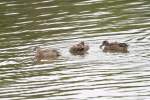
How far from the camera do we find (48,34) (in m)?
22.9

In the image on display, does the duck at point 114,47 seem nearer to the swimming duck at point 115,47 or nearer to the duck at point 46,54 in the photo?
the swimming duck at point 115,47

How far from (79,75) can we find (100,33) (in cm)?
423

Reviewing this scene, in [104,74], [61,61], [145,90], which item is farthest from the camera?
[61,61]

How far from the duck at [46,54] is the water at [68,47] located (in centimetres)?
17

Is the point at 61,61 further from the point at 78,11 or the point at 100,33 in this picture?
the point at 78,11

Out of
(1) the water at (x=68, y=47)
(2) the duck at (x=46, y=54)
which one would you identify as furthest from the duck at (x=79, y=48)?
(2) the duck at (x=46, y=54)

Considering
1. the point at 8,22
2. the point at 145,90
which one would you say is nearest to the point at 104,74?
the point at 145,90

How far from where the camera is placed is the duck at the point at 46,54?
20.1 meters

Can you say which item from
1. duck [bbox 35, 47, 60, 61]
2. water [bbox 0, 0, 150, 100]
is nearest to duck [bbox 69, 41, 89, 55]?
water [bbox 0, 0, 150, 100]

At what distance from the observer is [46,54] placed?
2022 centimetres

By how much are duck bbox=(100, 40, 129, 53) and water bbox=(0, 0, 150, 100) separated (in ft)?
0.50

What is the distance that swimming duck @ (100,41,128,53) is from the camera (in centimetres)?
1983

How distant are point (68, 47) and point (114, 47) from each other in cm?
146

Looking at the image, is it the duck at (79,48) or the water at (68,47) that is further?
the duck at (79,48)
